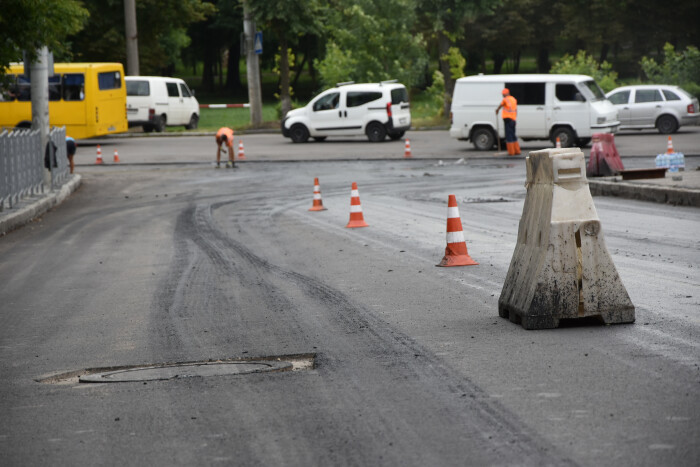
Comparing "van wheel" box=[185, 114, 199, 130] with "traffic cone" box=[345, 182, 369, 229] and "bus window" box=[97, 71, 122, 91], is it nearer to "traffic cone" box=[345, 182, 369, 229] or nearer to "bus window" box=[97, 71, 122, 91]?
"bus window" box=[97, 71, 122, 91]

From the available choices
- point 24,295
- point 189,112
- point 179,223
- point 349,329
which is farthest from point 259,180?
point 189,112

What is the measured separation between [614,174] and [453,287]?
11.6 m

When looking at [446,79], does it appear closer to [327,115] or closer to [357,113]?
[357,113]

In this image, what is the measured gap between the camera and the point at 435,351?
6.68 m

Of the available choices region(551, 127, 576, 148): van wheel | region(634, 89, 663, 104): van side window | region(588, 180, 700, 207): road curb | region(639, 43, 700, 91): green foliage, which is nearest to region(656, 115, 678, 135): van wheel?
region(634, 89, 663, 104): van side window

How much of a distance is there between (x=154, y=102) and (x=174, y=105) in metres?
1.22

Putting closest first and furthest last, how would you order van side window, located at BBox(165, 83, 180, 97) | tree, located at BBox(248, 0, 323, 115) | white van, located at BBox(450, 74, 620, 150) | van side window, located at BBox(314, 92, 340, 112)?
white van, located at BBox(450, 74, 620, 150)
van side window, located at BBox(314, 92, 340, 112)
tree, located at BBox(248, 0, 323, 115)
van side window, located at BBox(165, 83, 180, 97)

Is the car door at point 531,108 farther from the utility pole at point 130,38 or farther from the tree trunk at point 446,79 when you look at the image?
the utility pole at point 130,38

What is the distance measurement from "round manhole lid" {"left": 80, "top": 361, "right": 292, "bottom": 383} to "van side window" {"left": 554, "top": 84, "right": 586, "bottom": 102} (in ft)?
75.7

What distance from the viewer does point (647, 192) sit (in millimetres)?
17234

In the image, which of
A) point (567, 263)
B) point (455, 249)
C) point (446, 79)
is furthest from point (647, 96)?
point (567, 263)

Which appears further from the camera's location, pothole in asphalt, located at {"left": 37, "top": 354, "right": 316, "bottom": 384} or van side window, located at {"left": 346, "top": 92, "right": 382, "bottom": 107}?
van side window, located at {"left": 346, "top": 92, "right": 382, "bottom": 107}

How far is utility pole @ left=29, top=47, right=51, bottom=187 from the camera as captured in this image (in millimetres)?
21812

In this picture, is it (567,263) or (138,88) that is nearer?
(567,263)
